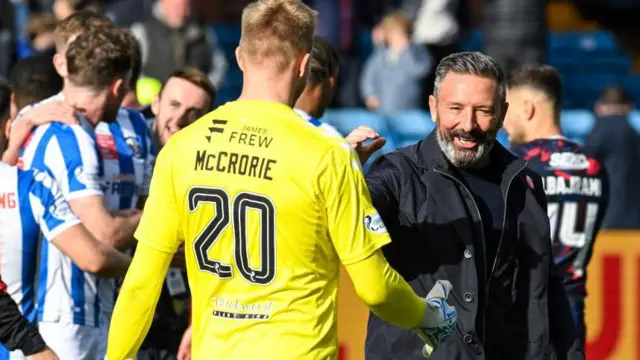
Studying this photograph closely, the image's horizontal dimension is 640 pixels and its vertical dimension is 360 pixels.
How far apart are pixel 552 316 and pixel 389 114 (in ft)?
27.8

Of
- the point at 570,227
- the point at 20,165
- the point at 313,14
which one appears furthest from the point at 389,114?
the point at 313,14

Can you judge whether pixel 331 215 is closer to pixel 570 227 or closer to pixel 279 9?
pixel 279 9

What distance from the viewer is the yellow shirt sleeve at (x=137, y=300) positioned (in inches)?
179

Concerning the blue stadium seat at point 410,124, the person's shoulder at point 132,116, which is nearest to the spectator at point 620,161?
the blue stadium seat at point 410,124

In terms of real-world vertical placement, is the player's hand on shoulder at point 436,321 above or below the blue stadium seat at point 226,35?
above

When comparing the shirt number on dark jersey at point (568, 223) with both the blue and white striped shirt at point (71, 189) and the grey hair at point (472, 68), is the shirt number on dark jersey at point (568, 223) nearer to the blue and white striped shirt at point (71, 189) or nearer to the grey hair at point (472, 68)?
the grey hair at point (472, 68)

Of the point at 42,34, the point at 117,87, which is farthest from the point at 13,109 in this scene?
the point at 42,34

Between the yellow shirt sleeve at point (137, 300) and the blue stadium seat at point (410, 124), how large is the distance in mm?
8716

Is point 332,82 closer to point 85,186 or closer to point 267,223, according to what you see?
point 85,186

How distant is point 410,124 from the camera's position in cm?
1343

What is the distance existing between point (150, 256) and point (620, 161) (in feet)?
30.8

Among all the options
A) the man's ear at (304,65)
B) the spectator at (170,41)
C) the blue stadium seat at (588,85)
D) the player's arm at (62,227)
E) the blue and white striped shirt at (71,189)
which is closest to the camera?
the man's ear at (304,65)

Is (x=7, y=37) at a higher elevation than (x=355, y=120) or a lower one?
higher

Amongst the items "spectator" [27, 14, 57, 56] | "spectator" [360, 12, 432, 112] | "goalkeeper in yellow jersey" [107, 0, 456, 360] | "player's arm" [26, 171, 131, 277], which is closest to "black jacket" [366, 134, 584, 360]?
"goalkeeper in yellow jersey" [107, 0, 456, 360]
